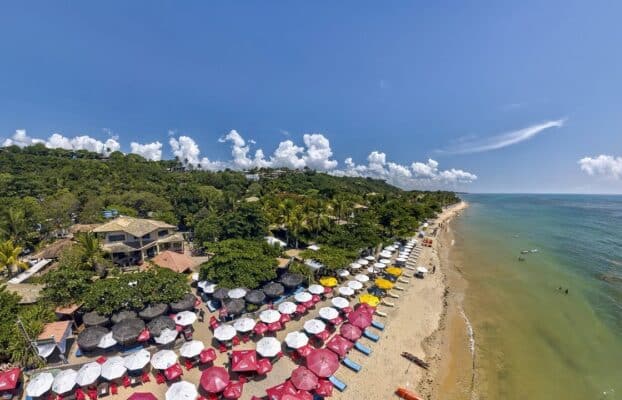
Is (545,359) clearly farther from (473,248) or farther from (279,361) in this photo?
(473,248)

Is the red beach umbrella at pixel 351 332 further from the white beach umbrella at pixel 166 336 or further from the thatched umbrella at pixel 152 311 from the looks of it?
the thatched umbrella at pixel 152 311

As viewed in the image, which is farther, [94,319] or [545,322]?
[545,322]

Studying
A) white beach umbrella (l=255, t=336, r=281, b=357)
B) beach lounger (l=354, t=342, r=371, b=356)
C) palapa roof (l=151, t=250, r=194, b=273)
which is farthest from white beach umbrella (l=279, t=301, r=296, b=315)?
palapa roof (l=151, t=250, r=194, b=273)

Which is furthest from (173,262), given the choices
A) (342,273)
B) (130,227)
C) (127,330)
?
(342,273)

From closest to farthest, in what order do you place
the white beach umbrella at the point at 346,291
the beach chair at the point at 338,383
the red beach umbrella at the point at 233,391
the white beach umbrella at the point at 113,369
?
the red beach umbrella at the point at 233,391 < the white beach umbrella at the point at 113,369 < the beach chair at the point at 338,383 < the white beach umbrella at the point at 346,291

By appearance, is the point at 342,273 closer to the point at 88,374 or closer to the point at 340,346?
the point at 340,346

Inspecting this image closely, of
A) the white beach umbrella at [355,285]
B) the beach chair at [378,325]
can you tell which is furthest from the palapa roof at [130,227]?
the beach chair at [378,325]
